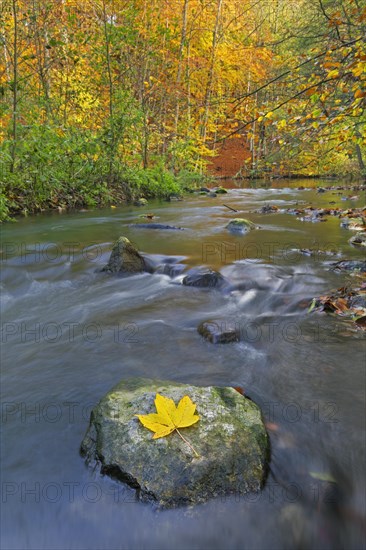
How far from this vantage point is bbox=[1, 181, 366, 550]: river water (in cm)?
164

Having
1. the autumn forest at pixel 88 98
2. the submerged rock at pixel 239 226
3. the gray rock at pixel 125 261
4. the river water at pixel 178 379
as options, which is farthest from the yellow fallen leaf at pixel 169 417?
the submerged rock at pixel 239 226

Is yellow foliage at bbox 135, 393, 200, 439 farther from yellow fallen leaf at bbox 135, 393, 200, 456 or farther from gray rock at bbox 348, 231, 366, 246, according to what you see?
gray rock at bbox 348, 231, 366, 246

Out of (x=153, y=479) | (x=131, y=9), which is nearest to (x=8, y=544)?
(x=153, y=479)

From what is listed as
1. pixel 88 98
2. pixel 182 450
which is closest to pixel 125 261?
pixel 182 450

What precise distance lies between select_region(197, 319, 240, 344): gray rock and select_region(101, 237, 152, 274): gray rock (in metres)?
1.86

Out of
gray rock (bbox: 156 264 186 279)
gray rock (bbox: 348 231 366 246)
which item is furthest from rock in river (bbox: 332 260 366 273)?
gray rock (bbox: 156 264 186 279)

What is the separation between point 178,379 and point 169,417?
83cm

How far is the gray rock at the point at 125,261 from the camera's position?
5.01m

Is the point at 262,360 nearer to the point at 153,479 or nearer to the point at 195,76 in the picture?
the point at 153,479

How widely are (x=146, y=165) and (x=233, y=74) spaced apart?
35.8 ft

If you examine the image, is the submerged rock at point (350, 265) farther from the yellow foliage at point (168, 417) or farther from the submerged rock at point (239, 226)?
the yellow foliage at point (168, 417)

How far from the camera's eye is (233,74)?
2081cm

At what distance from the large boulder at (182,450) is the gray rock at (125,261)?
10.2 ft

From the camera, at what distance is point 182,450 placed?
170 centimetres
